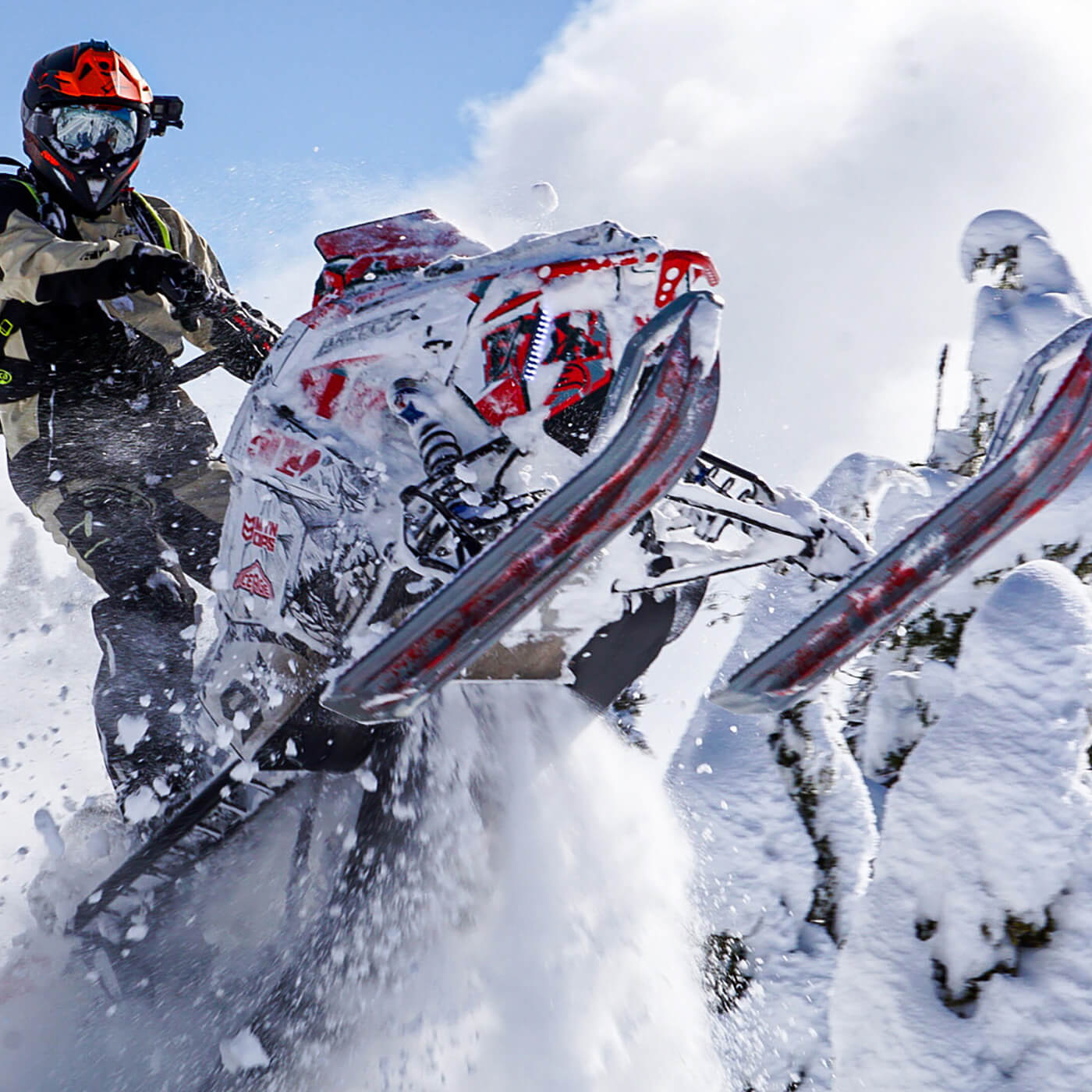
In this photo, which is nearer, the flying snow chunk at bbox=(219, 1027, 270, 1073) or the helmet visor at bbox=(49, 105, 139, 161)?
the flying snow chunk at bbox=(219, 1027, 270, 1073)

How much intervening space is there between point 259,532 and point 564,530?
120 centimetres

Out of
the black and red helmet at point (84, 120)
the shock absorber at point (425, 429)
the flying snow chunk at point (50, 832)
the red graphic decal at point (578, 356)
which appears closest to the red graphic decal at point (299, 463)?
the shock absorber at point (425, 429)

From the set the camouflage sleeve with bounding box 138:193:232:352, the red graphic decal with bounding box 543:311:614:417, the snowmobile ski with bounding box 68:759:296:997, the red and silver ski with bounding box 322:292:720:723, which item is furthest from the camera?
the camouflage sleeve with bounding box 138:193:232:352

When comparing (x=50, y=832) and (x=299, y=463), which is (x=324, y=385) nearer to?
(x=299, y=463)

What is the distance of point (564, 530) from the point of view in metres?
1.99

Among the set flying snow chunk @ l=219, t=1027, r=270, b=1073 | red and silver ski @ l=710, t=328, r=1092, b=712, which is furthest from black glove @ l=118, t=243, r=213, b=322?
flying snow chunk @ l=219, t=1027, r=270, b=1073

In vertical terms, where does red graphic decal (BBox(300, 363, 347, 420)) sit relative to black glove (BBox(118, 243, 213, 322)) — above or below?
below

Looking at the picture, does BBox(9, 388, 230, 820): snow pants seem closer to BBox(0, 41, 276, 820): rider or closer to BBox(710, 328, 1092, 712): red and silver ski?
BBox(0, 41, 276, 820): rider

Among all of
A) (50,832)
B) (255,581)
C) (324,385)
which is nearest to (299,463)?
(324,385)

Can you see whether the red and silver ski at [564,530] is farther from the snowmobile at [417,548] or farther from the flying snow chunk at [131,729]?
the flying snow chunk at [131,729]

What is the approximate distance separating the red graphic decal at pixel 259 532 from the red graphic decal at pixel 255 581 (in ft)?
0.20

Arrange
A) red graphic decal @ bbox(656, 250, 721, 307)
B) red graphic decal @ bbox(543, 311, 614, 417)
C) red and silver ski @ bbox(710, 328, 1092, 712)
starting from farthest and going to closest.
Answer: red graphic decal @ bbox(543, 311, 614, 417) → red graphic decal @ bbox(656, 250, 721, 307) → red and silver ski @ bbox(710, 328, 1092, 712)

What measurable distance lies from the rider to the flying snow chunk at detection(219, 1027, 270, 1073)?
2.71 feet

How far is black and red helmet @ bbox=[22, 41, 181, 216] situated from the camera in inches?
123
